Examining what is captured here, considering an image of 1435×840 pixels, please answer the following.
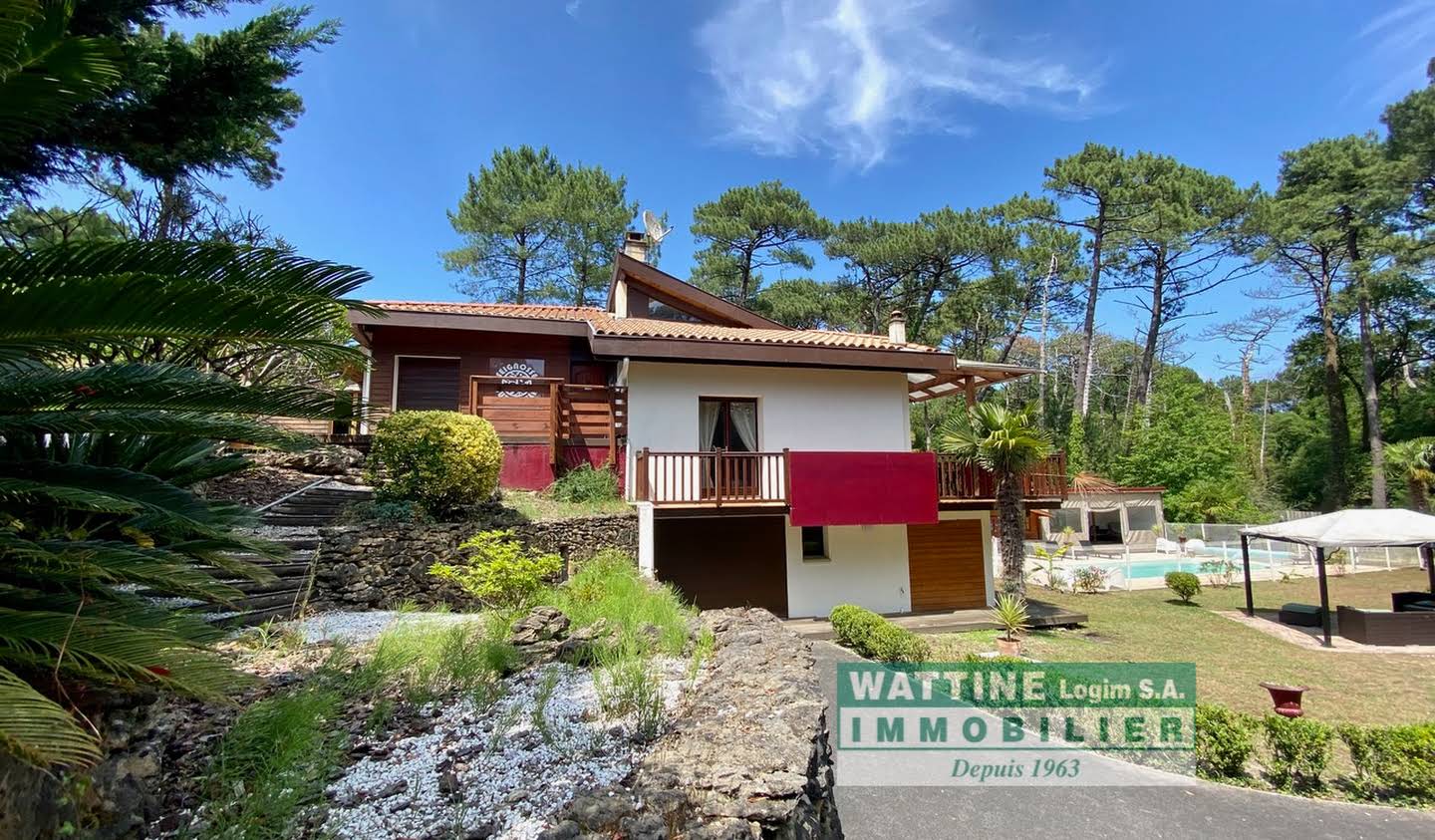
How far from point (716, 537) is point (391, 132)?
418 inches

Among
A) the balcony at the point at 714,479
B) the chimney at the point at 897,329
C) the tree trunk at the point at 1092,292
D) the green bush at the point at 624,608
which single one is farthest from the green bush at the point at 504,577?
the tree trunk at the point at 1092,292

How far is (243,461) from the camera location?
139 inches

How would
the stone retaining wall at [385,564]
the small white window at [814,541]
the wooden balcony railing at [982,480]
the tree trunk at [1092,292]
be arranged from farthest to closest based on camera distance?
the tree trunk at [1092,292] → the small white window at [814,541] → the wooden balcony railing at [982,480] → the stone retaining wall at [385,564]

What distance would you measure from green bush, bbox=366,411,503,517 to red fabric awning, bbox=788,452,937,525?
5.32 m

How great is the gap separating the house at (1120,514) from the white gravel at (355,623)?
83.4 ft

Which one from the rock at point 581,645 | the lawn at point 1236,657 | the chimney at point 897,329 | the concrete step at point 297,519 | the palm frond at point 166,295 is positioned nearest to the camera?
the palm frond at point 166,295

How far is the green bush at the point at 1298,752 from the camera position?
5.52 m

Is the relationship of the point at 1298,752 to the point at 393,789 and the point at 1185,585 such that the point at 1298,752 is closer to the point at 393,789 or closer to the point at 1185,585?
the point at 393,789

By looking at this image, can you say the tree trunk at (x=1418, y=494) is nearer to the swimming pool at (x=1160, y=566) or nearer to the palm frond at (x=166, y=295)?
the swimming pool at (x=1160, y=566)

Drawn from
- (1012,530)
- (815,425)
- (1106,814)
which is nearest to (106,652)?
(1106,814)

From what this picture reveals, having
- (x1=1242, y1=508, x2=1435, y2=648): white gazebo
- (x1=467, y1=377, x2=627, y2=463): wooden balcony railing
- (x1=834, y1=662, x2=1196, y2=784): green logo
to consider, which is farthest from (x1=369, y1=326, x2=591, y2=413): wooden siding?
(x1=1242, y1=508, x2=1435, y2=648): white gazebo

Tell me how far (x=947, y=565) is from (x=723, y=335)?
693cm

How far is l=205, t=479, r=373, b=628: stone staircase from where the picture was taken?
16.4 feet

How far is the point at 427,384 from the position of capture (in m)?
11.9
